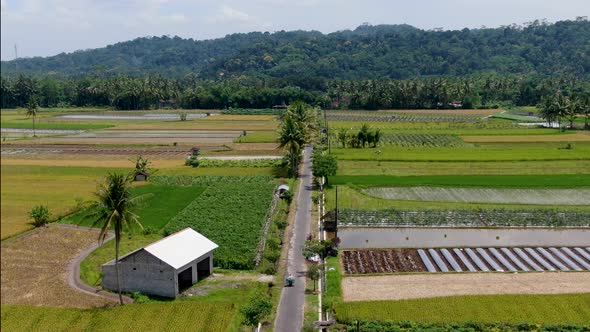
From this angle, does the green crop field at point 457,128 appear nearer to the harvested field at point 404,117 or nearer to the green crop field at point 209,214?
the harvested field at point 404,117

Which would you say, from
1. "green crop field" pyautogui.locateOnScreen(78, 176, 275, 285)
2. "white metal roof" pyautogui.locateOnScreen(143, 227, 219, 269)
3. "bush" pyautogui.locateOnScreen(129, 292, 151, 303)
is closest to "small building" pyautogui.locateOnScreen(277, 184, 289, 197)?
"green crop field" pyautogui.locateOnScreen(78, 176, 275, 285)

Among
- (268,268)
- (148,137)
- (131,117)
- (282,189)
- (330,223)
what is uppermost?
(131,117)

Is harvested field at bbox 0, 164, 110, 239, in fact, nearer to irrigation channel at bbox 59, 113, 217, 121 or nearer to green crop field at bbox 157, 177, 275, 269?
green crop field at bbox 157, 177, 275, 269

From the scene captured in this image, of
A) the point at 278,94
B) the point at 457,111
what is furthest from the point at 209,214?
the point at 278,94

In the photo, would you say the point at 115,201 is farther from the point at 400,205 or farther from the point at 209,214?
the point at 400,205

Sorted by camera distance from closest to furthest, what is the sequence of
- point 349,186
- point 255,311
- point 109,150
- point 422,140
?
1. point 255,311
2. point 349,186
3. point 109,150
4. point 422,140

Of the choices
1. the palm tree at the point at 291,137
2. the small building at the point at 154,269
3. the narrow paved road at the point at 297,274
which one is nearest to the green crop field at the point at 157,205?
the small building at the point at 154,269

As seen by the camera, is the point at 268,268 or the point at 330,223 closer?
the point at 268,268
